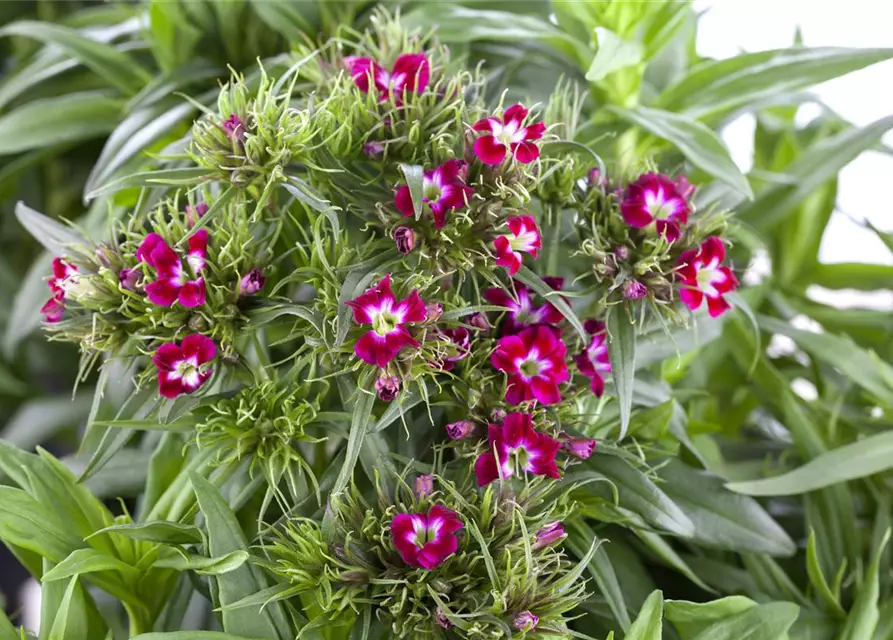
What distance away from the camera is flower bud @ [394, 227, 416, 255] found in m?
0.57

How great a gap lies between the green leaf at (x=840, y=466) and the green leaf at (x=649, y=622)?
19 cm

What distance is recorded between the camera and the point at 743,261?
106 centimetres

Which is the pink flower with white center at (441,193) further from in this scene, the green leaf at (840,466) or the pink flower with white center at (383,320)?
the green leaf at (840,466)

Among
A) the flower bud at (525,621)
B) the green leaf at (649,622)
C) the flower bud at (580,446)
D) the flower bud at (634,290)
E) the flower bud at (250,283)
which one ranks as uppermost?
the flower bud at (250,283)

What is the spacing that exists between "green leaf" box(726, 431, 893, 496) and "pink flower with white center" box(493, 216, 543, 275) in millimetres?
337

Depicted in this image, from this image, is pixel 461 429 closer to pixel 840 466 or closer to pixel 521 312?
pixel 521 312

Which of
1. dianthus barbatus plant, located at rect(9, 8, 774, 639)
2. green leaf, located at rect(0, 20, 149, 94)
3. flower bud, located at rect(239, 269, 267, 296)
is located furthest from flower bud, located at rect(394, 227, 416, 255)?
green leaf, located at rect(0, 20, 149, 94)

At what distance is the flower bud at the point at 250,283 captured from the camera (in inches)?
23.9

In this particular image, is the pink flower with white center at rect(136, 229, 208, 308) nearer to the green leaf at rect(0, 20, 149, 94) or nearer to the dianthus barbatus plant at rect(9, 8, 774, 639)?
the dianthus barbatus plant at rect(9, 8, 774, 639)

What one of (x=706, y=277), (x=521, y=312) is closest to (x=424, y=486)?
(x=521, y=312)

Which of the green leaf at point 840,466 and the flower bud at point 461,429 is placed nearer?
the flower bud at point 461,429

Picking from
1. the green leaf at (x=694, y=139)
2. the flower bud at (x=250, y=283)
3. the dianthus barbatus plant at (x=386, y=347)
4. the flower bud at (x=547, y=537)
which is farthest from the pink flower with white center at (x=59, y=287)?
the green leaf at (x=694, y=139)

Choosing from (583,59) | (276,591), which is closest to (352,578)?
(276,591)

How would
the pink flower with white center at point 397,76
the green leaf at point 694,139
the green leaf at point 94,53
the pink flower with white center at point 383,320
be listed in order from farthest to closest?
the green leaf at point 94,53
the green leaf at point 694,139
the pink flower with white center at point 397,76
the pink flower with white center at point 383,320
